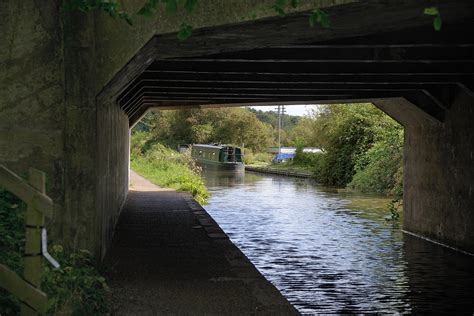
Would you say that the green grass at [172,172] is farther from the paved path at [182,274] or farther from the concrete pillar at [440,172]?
the paved path at [182,274]

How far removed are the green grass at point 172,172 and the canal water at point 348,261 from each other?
3375 mm

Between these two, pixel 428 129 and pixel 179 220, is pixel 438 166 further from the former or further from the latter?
pixel 179 220

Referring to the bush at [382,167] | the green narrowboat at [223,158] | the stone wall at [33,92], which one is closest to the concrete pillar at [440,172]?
the stone wall at [33,92]

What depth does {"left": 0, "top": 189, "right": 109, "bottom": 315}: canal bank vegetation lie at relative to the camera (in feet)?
17.6

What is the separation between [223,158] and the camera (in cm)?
5603

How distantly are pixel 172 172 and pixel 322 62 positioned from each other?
76.0 ft

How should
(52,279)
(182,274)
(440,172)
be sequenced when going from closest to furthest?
1. (52,279)
2. (182,274)
3. (440,172)

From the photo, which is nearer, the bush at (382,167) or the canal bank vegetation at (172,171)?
the canal bank vegetation at (172,171)

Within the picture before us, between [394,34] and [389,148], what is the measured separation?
921 inches

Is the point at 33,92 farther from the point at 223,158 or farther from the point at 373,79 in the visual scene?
the point at 223,158

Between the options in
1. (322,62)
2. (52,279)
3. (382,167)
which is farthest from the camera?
(382,167)

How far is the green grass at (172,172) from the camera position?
26578 millimetres

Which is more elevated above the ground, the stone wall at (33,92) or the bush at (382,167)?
the stone wall at (33,92)

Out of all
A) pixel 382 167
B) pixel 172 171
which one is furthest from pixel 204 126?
pixel 382 167
